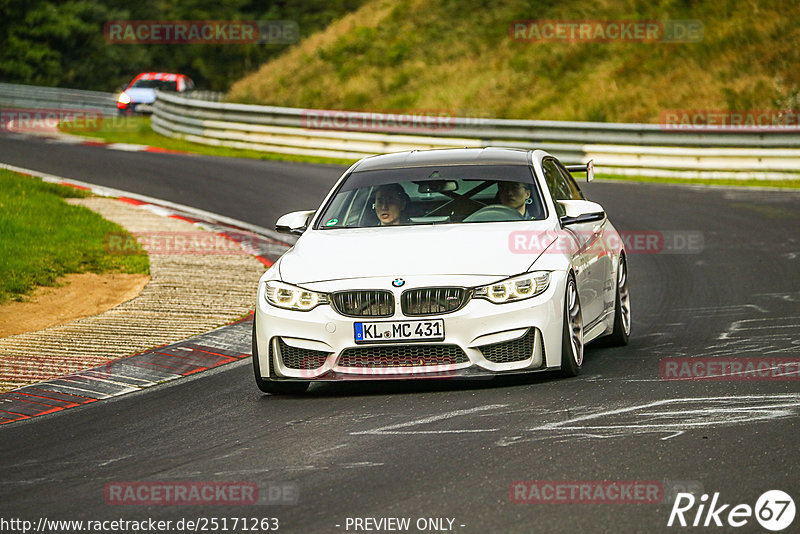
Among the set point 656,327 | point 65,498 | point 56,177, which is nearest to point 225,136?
point 56,177

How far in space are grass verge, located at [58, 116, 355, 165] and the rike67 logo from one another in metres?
21.9

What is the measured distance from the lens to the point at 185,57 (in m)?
76.1

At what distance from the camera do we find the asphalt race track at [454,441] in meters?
5.56

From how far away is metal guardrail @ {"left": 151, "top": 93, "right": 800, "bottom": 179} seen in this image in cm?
2309

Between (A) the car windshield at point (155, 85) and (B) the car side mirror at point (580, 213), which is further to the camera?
(A) the car windshield at point (155, 85)

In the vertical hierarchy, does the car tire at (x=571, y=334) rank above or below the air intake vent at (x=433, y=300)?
below

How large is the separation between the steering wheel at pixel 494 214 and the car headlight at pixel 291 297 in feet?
4.85

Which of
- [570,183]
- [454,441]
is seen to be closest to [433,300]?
[454,441]
